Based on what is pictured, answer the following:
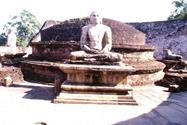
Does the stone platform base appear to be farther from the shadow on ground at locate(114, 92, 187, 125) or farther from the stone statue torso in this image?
the stone statue torso

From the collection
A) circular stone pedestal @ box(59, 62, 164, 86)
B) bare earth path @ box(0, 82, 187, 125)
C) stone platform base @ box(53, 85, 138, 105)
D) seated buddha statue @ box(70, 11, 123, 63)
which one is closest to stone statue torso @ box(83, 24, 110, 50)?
seated buddha statue @ box(70, 11, 123, 63)

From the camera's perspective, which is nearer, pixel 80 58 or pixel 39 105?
pixel 39 105

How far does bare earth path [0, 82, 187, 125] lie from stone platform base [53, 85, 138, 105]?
0.59 feet

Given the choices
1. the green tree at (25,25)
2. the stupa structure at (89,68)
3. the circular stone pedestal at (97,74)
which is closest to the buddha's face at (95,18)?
the stupa structure at (89,68)

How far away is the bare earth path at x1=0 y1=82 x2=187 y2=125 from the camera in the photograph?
14.0 feet

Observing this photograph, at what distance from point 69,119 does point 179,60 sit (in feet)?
25.7

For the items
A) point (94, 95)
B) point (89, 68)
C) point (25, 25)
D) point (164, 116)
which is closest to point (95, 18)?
point (89, 68)

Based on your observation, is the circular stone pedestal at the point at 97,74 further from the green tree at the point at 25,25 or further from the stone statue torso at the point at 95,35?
the green tree at the point at 25,25

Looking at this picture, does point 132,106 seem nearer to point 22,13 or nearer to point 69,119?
point 69,119

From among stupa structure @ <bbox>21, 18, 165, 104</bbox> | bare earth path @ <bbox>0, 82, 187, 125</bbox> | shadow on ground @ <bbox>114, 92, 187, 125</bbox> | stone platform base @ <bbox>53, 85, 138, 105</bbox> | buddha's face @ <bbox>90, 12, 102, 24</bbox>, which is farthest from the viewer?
buddha's face @ <bbox>90, 12, 102, 24</bbox>

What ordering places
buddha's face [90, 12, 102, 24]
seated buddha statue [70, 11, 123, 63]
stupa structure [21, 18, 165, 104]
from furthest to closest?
buddha's face [90, 12, 102, 24] < seated buddha statue [70, 11, 123, 63] < stupa structure [21, 18, 165, 104]

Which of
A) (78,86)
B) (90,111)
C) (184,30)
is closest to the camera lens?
(90,111)

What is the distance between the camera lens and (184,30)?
67.6 ft

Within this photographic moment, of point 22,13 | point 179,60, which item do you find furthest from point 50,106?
point 22,13
